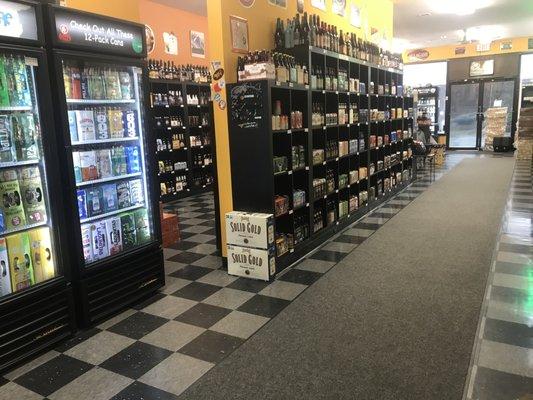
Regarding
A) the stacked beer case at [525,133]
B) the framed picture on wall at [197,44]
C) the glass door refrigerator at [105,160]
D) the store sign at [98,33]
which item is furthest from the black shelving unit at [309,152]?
the stacked beer case at [525,133]

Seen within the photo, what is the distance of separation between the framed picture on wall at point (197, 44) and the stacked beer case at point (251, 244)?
21.9ft

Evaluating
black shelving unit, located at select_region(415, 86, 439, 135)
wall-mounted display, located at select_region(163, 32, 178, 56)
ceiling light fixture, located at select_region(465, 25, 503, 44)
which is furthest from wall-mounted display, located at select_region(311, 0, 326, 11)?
black shelving unit, located at select_region(415, 86, 439, 135)

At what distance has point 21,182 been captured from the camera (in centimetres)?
305

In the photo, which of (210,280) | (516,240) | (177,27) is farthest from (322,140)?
(177,27)

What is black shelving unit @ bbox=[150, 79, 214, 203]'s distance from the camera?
8539 mm

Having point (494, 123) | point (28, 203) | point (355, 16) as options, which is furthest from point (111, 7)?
point (494, 123)

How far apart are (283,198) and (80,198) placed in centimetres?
212

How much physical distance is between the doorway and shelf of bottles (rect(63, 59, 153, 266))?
16.1 metres

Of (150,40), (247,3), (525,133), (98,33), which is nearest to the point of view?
(98,33)

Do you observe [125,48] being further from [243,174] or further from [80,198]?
[243,174]

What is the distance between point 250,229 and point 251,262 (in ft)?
1.14

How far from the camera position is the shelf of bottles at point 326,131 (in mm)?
4793

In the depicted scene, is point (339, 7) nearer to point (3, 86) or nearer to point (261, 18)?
point (261, 18)

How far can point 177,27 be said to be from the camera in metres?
9.28
